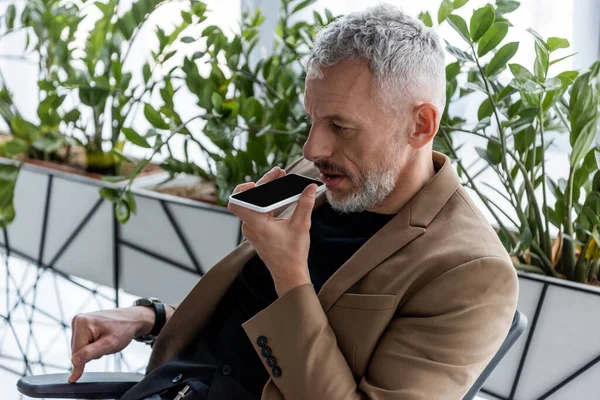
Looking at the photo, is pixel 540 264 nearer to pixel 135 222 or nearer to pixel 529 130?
pixel 529 130

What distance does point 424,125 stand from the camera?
1.32m

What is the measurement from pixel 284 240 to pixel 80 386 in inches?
20.4

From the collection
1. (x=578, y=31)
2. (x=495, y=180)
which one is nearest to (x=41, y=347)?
(x=495, y=180)

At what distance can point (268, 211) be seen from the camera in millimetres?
1274

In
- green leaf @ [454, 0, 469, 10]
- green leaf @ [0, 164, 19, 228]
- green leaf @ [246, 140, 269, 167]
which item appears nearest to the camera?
green leaf @ [454, 0, 469, 10]

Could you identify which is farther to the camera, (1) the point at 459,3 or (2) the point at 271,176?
(1) the point at 459,3

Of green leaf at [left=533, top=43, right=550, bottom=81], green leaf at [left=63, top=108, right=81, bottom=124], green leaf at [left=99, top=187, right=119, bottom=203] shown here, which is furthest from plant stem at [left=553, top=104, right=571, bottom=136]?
green leaf at [left=63, top=108, right=81, bottom=124]

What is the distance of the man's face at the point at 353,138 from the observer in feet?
4.17

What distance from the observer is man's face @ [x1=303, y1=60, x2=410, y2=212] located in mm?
1271

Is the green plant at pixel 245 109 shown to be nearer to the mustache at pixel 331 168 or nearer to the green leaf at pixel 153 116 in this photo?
the green leaf at pixel 153 116

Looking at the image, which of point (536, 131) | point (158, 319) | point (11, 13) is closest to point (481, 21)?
point (536, 131)

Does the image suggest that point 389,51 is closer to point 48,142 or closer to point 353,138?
point 353,138

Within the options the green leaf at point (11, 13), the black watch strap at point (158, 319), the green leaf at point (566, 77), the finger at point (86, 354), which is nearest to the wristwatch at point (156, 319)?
the black watch strap at point (158, 319)

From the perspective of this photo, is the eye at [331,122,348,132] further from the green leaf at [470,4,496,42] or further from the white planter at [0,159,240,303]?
the white planter at [0,159,240,303]
